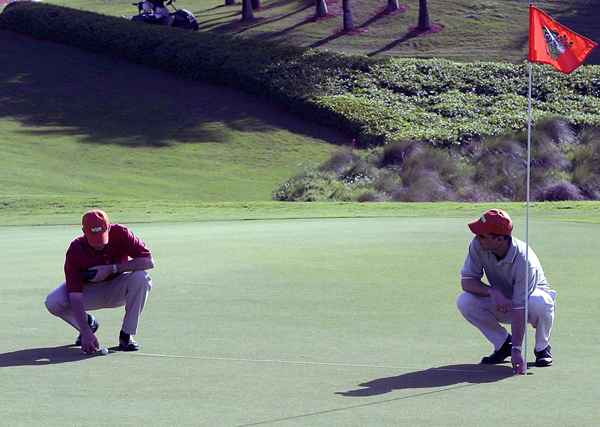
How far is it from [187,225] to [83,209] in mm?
5210

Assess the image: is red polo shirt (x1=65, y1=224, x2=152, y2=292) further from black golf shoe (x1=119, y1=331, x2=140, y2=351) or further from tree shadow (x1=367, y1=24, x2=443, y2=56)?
tree shadow (x1=367, y1=24, x2=443, y2=56)

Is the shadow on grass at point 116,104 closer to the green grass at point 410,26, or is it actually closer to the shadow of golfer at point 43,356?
the green grass at point 410,26

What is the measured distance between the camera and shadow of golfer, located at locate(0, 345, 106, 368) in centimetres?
1016

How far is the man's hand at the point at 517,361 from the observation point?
9414 mm

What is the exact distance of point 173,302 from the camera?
13672mm

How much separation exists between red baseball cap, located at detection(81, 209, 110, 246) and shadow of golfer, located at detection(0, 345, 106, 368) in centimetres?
102

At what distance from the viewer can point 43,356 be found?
1045cm

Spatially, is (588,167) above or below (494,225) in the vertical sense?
below

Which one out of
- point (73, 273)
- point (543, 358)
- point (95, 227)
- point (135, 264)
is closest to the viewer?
point (543, 358)

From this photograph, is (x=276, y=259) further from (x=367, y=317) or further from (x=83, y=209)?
(x=83, y=209)

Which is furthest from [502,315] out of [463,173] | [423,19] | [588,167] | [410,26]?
[410,26]

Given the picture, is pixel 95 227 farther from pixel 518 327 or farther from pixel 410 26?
pixel 410 26

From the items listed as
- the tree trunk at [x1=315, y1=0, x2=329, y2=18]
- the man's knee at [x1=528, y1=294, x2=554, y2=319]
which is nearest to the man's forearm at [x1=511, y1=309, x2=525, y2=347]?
the man's knee at [x1=528, y1=294, x2=554, y2=319]

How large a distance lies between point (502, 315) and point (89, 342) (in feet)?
11.3
